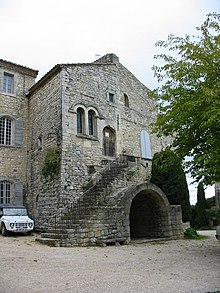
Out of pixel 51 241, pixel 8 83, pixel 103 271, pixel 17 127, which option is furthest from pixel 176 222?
pixel 8 83

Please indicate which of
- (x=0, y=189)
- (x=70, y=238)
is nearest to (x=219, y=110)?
(x=70, y=238)

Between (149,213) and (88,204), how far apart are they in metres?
3.72

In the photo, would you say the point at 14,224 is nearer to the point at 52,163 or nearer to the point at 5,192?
the point at 52,163

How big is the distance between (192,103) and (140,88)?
1215 centimetres

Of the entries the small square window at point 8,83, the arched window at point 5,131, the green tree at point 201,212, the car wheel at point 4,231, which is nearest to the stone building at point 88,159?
the arched window at point 5,131

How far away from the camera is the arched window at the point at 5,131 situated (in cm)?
1716

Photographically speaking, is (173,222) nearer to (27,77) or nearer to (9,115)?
(9,115)

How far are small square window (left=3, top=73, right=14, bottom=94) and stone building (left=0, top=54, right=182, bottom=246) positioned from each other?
711mm

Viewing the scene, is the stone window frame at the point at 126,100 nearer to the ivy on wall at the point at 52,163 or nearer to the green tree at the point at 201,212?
the ivy on wall at the point at 52,163

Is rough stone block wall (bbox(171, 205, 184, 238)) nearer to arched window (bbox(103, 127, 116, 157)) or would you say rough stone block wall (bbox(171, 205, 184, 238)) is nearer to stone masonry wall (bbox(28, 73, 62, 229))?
arched window (bbox(103, 127, 116, 157))

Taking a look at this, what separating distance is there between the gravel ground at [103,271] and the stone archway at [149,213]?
416cm

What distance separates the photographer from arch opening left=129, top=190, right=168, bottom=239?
14.3 m

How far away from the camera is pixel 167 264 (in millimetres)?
7641

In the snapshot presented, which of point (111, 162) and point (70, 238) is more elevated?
point (111, 162)
